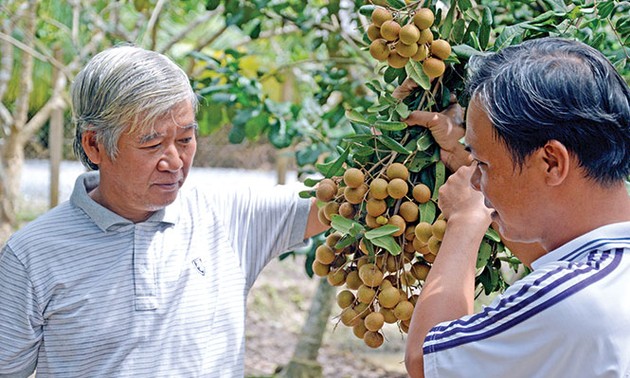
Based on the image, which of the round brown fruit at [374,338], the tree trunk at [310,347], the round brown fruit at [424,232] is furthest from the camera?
the tree trunk at [310,347]

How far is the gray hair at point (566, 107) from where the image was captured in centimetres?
113

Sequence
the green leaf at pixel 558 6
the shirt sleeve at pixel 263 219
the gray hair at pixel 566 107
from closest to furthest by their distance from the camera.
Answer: the gray hair at pixel 566 107
the green leaf at pixel 558 6
the shirt sleeve at pixel 263 219

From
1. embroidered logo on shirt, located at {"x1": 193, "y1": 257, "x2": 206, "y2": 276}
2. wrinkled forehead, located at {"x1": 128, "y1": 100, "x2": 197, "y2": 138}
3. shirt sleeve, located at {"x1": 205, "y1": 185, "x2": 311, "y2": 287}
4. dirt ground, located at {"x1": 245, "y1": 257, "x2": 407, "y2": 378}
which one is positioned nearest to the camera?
wrinkled forehead, located at {"x1": 128, "y1": 100, "x2": 197, "y2": 138}

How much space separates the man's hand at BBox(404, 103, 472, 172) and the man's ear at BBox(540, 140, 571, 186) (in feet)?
1.12

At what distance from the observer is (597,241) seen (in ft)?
3.75

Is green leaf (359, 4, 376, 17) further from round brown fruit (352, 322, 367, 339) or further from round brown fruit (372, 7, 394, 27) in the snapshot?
round brown fruit (352, 322, 367, 339)

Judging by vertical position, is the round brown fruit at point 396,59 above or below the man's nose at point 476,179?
above

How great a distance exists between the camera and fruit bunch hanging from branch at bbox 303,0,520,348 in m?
1.49

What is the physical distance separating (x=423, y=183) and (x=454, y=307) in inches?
13.2

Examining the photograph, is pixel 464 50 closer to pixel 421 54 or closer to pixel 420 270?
pixel 421 54

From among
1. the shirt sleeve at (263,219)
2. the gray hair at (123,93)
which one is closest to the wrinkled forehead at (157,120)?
the gray hair at (123,93)

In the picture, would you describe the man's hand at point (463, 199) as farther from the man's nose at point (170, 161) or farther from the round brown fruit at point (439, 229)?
the man's nose at point (170, 161)

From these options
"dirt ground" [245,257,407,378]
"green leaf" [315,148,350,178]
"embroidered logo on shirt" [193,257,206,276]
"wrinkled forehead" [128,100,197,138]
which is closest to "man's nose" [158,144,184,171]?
"wrinkled forehead" [128,100,197,138]

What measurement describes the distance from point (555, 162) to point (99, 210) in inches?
41.6
